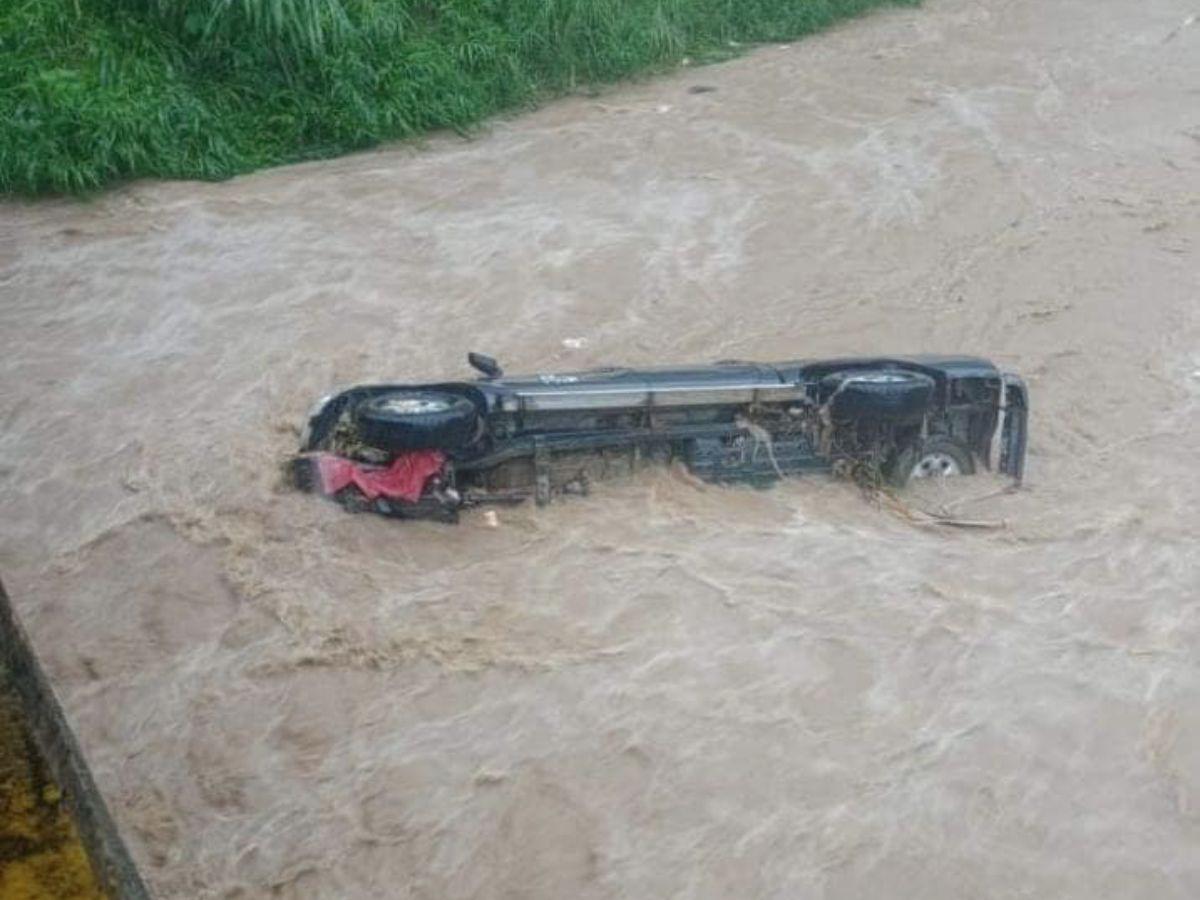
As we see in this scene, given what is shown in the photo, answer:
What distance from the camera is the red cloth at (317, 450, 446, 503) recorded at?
611 cm

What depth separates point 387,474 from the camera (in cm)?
617

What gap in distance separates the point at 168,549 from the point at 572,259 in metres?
3.47

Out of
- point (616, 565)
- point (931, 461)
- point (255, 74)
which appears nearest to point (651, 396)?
point (616, 565)

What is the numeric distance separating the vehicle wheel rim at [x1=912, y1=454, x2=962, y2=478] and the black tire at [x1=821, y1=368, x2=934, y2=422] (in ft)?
0.85

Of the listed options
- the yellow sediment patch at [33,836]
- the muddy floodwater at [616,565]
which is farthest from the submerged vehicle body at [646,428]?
the yellow sediment patch at [33,836]

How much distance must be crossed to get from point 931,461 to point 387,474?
6.94ft

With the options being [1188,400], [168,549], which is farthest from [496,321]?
[1188,400]

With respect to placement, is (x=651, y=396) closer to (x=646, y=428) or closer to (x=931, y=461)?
(x=646, y=428)

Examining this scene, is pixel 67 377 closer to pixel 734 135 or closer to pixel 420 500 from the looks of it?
pixel 420 500

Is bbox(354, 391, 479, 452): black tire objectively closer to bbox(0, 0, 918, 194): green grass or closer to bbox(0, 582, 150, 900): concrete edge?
bbox(0, 582, 150, 900): concrete edge

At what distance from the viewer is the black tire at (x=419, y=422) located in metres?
5.93

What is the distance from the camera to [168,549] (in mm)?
6305

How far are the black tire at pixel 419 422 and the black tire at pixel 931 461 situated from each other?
171cm

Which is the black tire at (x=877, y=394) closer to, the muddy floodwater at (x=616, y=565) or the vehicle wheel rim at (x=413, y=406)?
the muddy floodwater at (x=616, y=565)
